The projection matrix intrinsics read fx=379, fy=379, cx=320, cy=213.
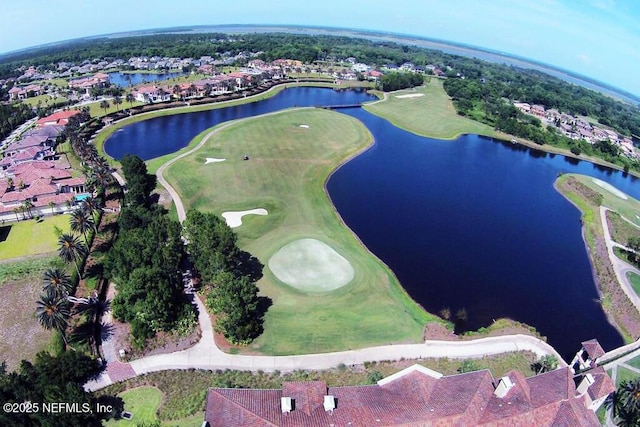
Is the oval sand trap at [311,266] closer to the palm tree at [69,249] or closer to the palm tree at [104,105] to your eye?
the palm tree at [69,249]

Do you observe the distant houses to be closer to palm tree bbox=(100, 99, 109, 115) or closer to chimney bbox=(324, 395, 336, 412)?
palm tree bbox=(100, 99, 109, 115)

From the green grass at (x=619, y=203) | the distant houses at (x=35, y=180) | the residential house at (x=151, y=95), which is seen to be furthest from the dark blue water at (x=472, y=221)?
the residential house at (x=151, y=95)

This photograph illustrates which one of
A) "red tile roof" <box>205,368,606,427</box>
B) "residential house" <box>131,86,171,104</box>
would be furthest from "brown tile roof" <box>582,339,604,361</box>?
"residential house" <box>131,86,171,104</box>

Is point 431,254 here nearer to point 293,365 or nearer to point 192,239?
point 293,365

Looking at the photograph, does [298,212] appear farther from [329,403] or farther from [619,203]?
[619,203]

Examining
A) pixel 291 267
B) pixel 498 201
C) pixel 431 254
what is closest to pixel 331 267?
pixel 291 267
